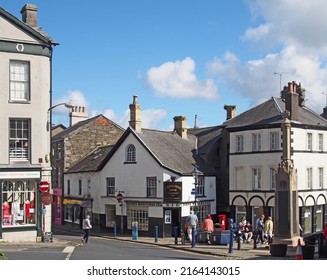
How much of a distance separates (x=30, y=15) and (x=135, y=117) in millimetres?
13483

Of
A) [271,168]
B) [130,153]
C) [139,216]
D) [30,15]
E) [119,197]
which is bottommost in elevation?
[139,216]

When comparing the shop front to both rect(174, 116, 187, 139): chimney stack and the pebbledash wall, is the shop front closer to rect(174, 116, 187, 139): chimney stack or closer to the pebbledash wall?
the pebbledash wall

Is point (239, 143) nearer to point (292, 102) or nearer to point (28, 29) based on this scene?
point (292, 102)

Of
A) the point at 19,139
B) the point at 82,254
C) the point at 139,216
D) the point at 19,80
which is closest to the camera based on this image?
the point at 82,254

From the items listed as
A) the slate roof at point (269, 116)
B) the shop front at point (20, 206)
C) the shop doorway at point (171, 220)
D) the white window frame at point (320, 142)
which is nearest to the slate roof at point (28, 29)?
the shop front at point (20, 206)

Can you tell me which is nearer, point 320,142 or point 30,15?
point 30,15

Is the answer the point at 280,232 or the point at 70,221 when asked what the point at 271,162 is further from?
the point at 70,221

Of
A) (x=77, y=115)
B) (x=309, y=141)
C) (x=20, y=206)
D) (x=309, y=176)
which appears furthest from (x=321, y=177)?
(x=77, y=115)

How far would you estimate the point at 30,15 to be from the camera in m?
25.1

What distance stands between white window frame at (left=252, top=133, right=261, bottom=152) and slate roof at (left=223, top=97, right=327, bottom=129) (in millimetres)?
720

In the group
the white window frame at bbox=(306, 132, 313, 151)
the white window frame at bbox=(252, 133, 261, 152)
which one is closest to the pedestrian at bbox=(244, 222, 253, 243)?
the white window frame at bbox=(252, 133, 261, 152)

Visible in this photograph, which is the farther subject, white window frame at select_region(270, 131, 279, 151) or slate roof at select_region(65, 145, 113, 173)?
slate roof at select_region(65, 145, 113, 173)

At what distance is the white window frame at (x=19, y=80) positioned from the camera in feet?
77.0

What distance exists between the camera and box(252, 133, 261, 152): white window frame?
116 feet
